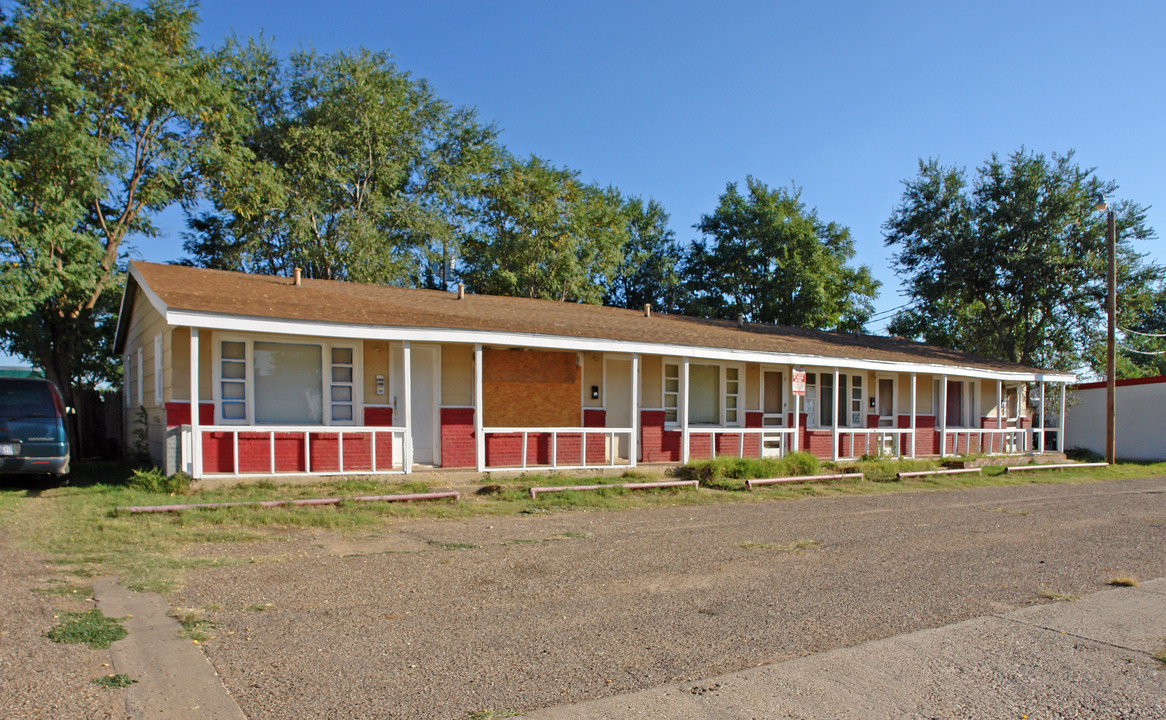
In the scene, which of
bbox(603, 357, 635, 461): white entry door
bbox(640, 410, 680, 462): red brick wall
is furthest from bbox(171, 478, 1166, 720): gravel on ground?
bbox(603, 357, 635, 461): white entry door

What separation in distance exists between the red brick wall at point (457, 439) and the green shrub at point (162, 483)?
4.22 metres

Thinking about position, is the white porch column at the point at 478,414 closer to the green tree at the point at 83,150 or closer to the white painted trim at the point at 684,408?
the white painted trim at the point at 684,408

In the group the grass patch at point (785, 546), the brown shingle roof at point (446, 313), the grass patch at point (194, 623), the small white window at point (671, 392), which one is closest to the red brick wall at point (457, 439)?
the brown shingle roof at point (446, 313)

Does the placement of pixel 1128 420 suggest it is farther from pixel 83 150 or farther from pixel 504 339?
pixel 83 150

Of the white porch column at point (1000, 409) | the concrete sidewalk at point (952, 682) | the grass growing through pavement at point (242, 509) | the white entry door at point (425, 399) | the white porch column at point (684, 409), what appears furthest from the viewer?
the white porch column at point (1000, 409)

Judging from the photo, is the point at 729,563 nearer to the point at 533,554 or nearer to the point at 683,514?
the point at 533,554

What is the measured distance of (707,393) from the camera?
18.5 metres

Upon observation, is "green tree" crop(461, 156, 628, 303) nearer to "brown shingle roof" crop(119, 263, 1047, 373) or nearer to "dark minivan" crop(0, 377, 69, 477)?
"brown shingle roof" crop(119, 263, 1047, 373)

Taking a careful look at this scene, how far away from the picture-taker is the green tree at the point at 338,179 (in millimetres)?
26375

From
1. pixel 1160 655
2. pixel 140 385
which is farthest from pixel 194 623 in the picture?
pixel 140 385

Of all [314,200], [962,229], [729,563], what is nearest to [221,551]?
[729,563]

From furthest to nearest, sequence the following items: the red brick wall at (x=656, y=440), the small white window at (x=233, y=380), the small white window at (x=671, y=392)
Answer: the small white window at (x=671, y=392)
the red brick wall at (x=656, y=440)
the small white window at (x=233, y=380)

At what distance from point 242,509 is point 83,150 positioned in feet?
43.2

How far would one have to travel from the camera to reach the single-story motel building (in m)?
12.5
